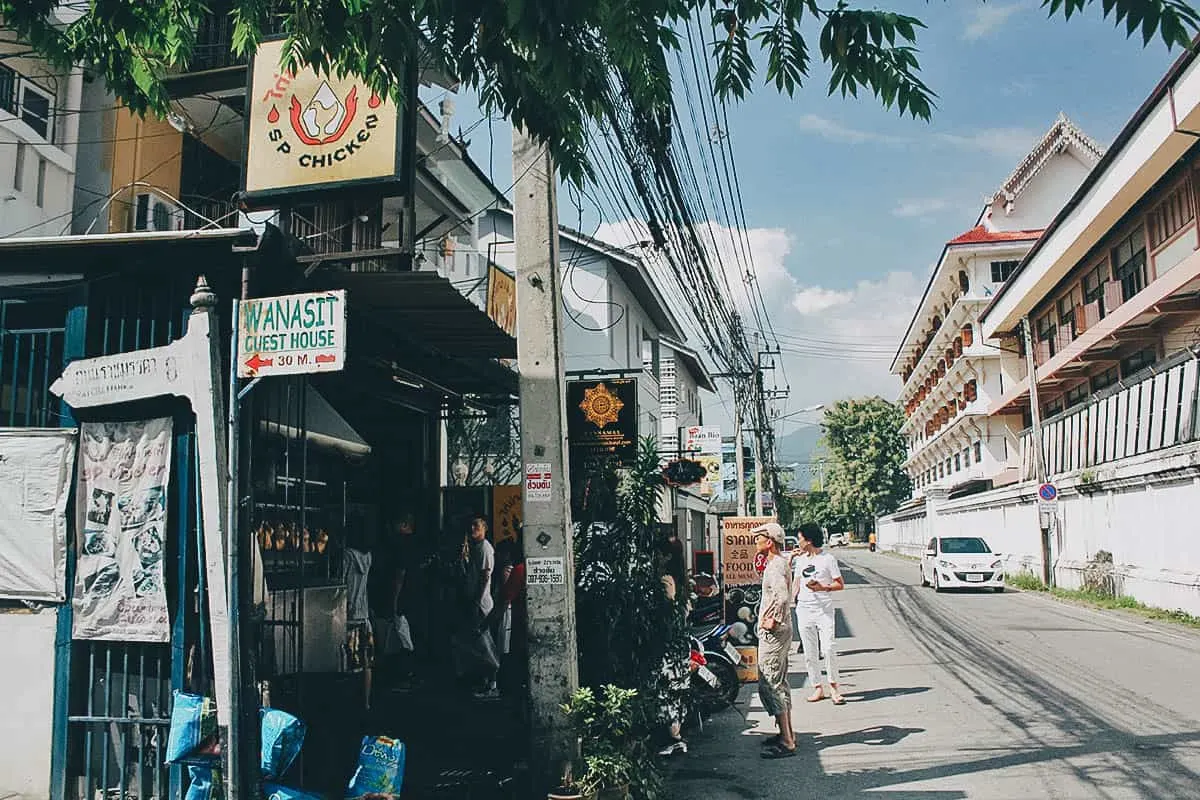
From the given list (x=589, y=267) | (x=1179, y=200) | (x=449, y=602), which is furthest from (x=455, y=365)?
(x=1179, y=200)

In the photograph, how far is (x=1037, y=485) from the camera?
32281mm

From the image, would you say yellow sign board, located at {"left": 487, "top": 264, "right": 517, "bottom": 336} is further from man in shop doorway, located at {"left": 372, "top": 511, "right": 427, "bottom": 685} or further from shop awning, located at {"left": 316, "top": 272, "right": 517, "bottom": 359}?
shop awning, located at {"left": 316, "top": 272, "right": 517, "bottom": 359}

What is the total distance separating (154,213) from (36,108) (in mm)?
1900

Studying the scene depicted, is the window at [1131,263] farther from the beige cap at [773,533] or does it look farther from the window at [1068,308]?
the beige cap at [773,533]

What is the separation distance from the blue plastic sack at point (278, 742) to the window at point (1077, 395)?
36358 millimetres

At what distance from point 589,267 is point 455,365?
14.4m

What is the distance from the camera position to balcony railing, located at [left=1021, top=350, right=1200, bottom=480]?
65.9 feet

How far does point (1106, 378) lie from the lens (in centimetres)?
3416

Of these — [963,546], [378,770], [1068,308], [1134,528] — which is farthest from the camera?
[1068,308]

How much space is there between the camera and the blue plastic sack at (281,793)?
518 cm

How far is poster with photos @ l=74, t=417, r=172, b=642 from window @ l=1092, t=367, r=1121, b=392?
3358 centimetres

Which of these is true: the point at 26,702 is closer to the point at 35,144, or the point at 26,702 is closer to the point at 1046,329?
the point at 35,144

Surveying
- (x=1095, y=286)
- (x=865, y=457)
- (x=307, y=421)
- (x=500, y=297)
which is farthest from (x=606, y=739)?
(x=865, y=457)

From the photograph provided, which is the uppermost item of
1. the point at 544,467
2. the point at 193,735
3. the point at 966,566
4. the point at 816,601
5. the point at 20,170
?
the point at 20,170
